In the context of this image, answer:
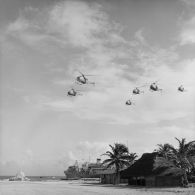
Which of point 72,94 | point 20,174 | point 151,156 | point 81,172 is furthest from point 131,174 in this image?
point 81,172

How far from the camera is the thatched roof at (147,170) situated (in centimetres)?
5268

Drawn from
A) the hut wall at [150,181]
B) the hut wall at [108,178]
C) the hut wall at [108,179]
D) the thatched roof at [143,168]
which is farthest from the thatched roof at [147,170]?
the hut wall at [108,179]

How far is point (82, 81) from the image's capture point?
3647cm

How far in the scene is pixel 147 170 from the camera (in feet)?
189

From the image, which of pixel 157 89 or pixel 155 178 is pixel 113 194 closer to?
pixel 157 89

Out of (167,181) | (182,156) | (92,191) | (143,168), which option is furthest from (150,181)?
(92,191)

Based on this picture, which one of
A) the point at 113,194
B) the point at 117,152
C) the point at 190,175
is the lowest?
the point at 113,194

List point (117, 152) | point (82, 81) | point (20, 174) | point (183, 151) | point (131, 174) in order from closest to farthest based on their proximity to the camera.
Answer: point (82, 81)
point (183, 151)
point (131, 174)
point (117, 152)
point (20, 174)

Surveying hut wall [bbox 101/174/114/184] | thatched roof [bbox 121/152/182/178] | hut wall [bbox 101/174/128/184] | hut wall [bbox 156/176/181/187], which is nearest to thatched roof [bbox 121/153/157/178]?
thatched roof [bbox 121/152/182/178]

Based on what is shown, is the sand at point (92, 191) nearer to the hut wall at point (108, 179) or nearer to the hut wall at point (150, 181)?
the hut wall at point (150, 181)

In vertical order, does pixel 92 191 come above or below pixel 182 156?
below

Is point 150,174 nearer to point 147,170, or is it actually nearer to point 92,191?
point 147,170

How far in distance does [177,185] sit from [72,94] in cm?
2530

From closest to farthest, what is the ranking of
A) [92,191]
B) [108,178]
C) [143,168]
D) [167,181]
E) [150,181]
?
[92,191] → [167,181] → [150,181] → [143,168] → [108,178]
